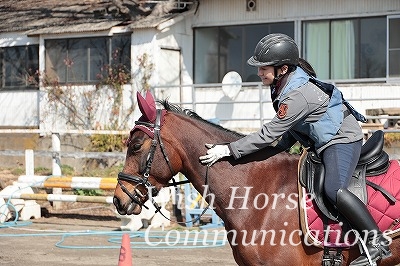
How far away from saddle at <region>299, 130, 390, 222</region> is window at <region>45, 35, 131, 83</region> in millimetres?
15408

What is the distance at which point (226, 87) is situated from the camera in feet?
65.1

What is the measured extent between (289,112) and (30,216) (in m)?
9.94

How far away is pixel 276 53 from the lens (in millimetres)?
5699

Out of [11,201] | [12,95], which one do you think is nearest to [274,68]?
[11,201]

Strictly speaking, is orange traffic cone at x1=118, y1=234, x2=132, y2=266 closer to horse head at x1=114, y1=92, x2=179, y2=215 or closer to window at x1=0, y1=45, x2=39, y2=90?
horse head at x1=114, y1=92, x2=179, y2=215

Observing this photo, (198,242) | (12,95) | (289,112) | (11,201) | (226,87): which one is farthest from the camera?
(12,95)

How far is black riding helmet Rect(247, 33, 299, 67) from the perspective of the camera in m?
5.70

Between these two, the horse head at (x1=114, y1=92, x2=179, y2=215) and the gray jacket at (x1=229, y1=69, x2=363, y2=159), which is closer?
the gray jacket at (x1=229, y1=69, x2=363, y2=159)

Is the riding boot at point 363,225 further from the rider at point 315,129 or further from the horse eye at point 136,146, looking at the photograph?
the horse eye at point 136,146

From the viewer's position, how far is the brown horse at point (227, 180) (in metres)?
5.76

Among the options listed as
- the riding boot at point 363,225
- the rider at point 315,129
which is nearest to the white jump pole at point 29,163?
the rider at point 315,129

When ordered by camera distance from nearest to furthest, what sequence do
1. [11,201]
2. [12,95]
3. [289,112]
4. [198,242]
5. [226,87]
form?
[289,112] < [198,242] < [11,201] < [226,87] < [12,95]

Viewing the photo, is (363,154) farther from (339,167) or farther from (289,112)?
(289,112)

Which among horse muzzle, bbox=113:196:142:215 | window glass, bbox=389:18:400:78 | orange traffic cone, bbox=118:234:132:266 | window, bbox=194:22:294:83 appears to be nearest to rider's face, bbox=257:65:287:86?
horse muzzle, bbox=113:196:142:215
